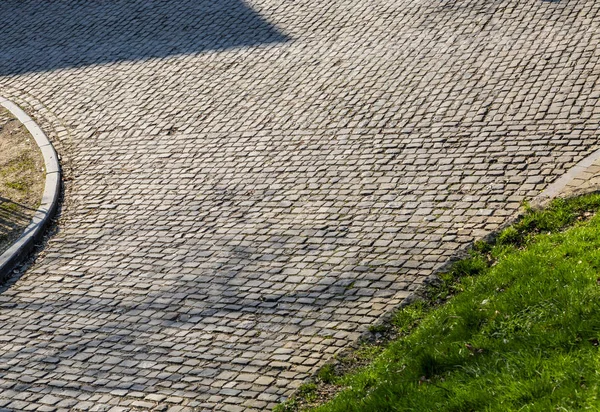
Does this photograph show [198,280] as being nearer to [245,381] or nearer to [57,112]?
[245,381]

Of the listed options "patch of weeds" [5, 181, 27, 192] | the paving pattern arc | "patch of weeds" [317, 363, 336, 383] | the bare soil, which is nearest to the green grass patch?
"patch of weeds" [317, 363, 336, 383]

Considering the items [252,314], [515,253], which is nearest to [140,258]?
[252,314]

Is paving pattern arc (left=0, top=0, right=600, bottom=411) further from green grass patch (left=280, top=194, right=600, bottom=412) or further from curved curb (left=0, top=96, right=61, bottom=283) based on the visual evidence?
green grass patch (left=280, top=194, right=600, bottom=412)

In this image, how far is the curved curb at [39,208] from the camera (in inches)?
376

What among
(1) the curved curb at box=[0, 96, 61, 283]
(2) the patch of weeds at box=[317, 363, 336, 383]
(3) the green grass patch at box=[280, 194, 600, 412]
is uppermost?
(3) the green grass patch at box=[280, 194, 600, 412]

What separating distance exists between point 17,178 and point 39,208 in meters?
1.13

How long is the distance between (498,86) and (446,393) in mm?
6483

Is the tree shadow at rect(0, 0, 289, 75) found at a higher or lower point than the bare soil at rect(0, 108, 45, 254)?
higher

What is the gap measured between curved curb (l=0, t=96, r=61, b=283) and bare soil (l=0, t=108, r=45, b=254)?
0.08 metres

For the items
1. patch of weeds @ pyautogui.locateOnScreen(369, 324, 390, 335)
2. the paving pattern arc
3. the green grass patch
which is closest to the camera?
the green grass patch

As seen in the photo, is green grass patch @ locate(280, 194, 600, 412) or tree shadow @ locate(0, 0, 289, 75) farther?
tree shadow @ locate(0, 0, 289, 75)

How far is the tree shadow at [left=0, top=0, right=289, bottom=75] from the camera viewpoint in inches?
591

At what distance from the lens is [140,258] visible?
30.0ft

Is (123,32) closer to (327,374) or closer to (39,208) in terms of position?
(39,208)
